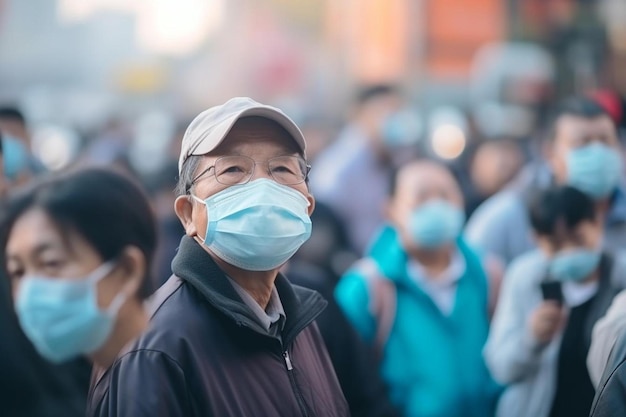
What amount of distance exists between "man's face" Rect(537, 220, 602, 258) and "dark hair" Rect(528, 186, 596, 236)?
0.6 inches

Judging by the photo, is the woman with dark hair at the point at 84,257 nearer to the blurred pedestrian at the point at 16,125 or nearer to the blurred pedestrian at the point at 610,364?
the blurred pedestrian at the point at 610,364

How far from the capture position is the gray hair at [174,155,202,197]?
2879mm

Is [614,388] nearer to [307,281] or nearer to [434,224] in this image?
[307,281]

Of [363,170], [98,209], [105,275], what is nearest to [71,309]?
[105,275]

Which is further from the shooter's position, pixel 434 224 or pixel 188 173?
pixel 434 224

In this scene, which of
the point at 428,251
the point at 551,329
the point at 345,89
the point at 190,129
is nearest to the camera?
the point at 190,129

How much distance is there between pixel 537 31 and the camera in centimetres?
1762

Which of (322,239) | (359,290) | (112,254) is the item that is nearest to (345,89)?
(322,239)

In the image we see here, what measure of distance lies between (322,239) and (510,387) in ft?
5.65

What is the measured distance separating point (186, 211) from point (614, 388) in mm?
1277

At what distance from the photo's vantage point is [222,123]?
109 inches

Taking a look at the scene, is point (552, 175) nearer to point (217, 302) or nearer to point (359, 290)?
point (359, 290)

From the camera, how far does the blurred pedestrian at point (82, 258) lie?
2965mm

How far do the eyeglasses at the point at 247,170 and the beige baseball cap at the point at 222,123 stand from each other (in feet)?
0.18
